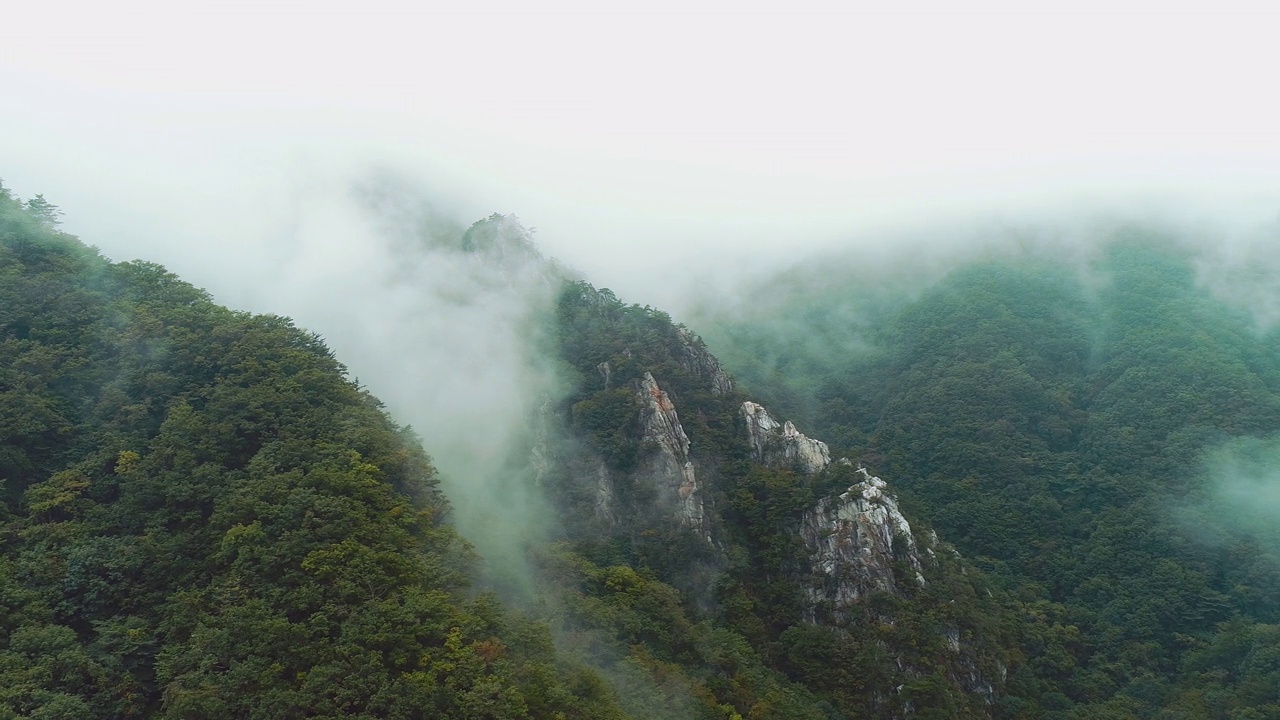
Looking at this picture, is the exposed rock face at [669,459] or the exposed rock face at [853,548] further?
the exposed rock face at [669,459]

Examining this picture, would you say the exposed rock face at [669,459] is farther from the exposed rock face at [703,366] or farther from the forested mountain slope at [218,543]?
the forested mountain slope at [218,543]

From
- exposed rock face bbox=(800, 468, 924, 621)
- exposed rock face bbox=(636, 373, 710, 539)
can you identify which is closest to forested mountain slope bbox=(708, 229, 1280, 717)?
exposed rock face bbox=(800, 468, 924, 621)

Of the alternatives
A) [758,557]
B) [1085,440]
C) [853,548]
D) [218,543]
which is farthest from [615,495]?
[1085,440]

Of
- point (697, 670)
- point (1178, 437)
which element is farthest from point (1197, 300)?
point (697, 670)

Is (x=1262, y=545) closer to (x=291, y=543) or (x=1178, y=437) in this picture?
(x=1178, y=437)

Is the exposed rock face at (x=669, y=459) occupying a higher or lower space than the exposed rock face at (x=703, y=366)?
lower

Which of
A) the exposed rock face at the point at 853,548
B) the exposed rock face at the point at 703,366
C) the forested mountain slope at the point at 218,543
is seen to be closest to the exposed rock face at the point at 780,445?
the exposed rock face at the point at 703,366

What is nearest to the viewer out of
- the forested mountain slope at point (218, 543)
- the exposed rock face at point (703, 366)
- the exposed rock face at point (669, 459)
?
the forested mountain slope at point (218, 543)
